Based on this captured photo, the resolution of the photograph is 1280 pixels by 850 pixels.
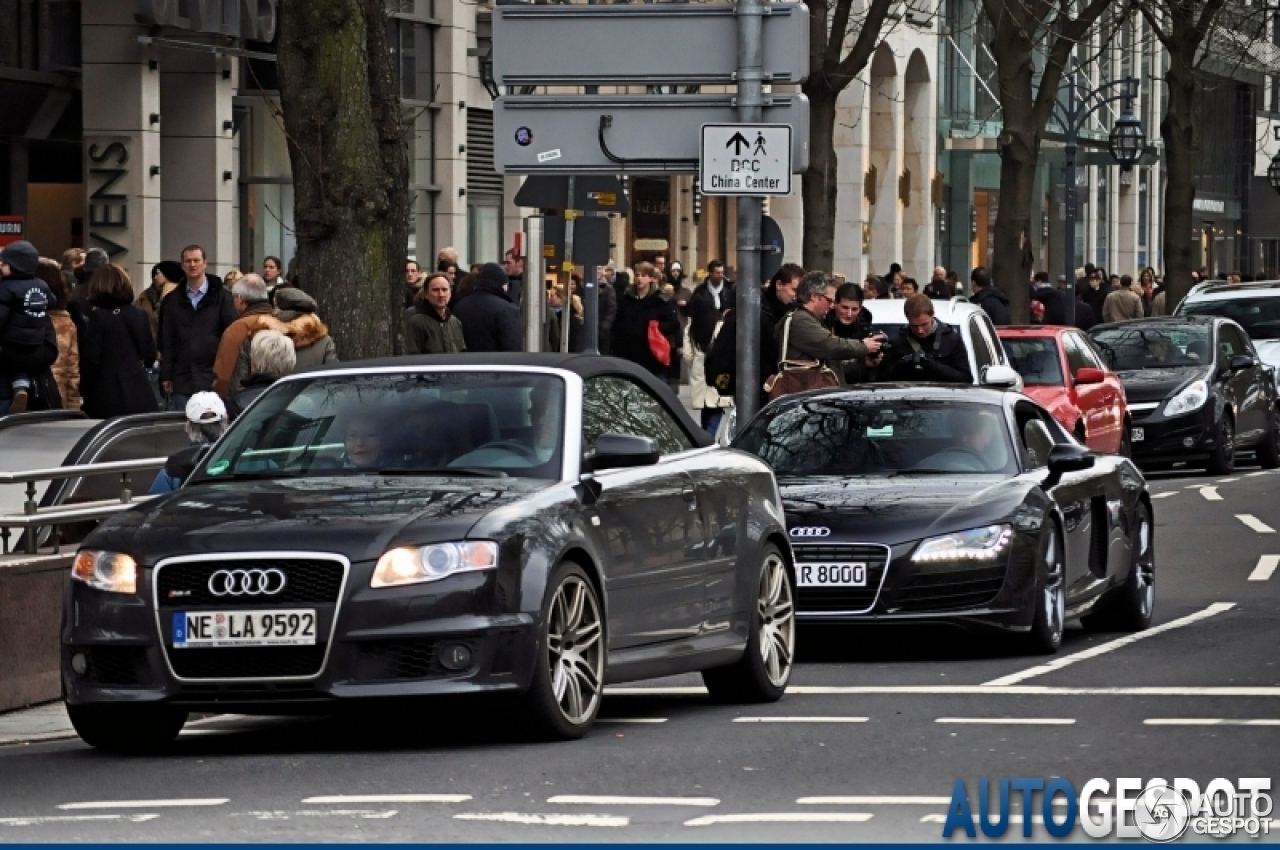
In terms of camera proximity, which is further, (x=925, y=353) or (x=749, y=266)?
(x=925, y=353)

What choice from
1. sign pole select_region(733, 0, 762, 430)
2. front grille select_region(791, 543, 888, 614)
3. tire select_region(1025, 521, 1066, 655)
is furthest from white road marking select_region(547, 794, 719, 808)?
sign pole select_region(733, 0, 762, 430)

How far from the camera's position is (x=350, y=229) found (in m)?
17.3

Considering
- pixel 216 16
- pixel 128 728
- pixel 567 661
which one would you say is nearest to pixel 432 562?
pixel 567 661

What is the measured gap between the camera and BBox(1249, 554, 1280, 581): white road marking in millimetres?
18855

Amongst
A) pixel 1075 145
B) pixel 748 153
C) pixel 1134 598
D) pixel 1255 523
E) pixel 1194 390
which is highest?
pixel 1075 145

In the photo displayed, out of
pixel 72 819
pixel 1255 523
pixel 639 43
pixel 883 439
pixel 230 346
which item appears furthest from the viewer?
pixel 1255 523

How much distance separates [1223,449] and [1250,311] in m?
6.53

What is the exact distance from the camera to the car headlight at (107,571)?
10117 mm

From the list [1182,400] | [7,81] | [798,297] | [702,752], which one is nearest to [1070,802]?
[702,752]

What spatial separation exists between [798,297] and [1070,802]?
36.5 ft

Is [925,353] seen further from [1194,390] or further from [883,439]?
[1194,390]

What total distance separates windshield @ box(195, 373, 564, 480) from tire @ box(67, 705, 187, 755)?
3.17ft

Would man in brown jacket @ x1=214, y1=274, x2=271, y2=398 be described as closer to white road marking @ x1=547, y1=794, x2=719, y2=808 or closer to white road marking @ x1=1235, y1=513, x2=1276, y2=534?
white road marking @ x1=547, y1=794, x2=719, y2=808

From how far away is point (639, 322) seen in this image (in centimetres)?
3153
